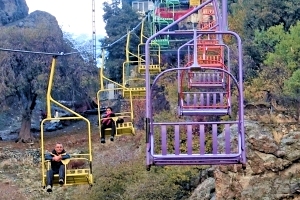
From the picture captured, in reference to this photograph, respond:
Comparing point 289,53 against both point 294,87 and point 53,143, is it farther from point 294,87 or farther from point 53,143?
point 53,143

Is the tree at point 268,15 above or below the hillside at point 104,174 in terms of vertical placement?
above

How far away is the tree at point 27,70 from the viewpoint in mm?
20547

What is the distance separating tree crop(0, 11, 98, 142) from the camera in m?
20.5

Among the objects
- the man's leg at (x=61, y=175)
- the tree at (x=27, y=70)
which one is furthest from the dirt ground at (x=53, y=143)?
the man's leg at (x=61, y=175)

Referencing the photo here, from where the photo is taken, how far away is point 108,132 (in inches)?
356

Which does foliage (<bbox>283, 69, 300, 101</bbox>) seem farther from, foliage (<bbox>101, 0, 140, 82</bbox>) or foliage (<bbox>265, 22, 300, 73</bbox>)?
foliage (<bbox>101, 0, 140, 82</bbox>)

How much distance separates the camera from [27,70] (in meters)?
20.9

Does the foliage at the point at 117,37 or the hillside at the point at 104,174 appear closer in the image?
the hillside at the point at 104,174

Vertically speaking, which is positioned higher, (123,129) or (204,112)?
(204,112)

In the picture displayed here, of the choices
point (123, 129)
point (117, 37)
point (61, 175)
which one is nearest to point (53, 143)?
point (117, 37)

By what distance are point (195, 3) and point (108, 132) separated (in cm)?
1311

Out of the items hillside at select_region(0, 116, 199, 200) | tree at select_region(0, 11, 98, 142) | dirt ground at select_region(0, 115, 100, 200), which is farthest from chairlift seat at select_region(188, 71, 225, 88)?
tree at select_region(0, 11, 98, 142)

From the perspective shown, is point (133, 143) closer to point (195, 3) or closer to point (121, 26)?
point (195, 3)

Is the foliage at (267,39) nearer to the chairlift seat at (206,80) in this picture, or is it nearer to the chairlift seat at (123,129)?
the chairlift seat at (206,80)
